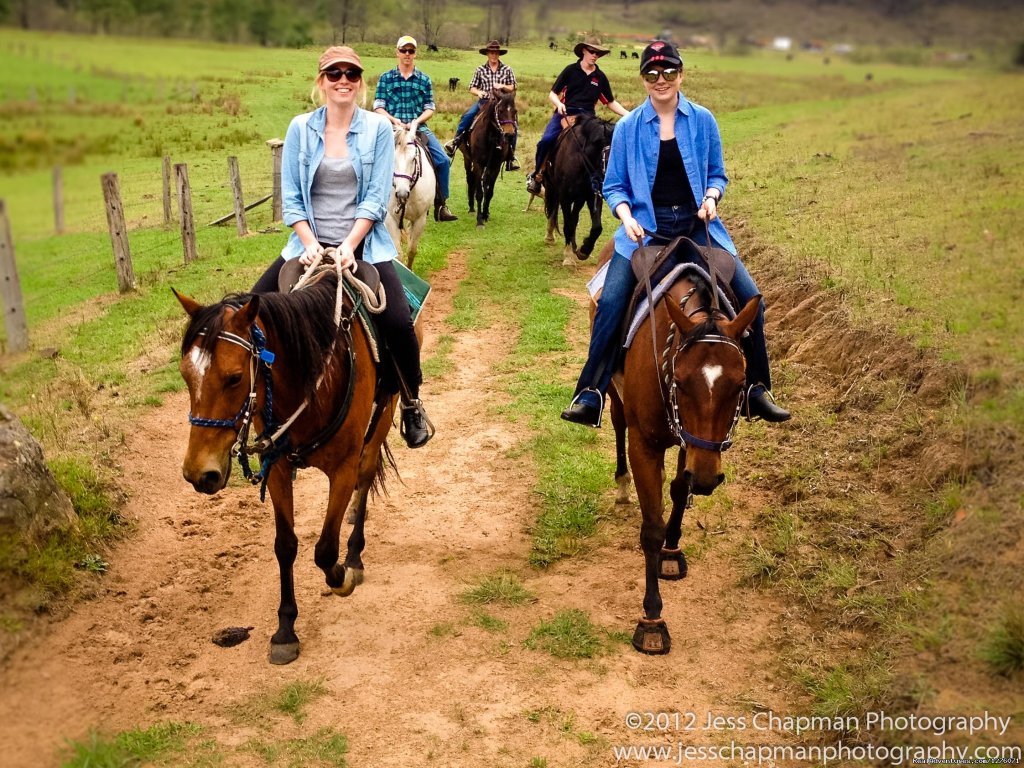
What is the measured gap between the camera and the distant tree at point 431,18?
9961 millimetres

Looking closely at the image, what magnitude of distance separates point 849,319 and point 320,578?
5.29 metres

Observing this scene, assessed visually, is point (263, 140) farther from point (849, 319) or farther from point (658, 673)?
point (658, 673)

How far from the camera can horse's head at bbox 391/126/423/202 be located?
35.8 feet

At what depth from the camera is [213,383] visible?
11.9ft

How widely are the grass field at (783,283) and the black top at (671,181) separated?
60 centimetres

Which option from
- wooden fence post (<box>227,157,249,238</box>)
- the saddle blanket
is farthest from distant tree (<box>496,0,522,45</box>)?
the saddle blanket

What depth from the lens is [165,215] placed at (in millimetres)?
16203

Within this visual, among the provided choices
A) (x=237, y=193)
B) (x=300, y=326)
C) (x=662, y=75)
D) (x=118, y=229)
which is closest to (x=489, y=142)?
(x=237, y=193)

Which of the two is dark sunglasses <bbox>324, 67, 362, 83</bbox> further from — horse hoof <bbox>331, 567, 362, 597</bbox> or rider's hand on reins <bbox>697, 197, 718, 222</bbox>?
horse hoof <bbox>331, 567, 362, 597</bbox>

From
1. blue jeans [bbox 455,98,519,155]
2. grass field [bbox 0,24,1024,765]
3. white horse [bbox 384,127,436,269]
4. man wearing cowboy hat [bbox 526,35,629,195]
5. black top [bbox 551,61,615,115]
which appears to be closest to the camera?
grass field [bbox 0,24,1024,765]

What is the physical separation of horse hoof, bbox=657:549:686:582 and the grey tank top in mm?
2962

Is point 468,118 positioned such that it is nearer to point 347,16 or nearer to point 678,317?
point 347,16

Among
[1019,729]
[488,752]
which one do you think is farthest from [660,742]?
[1019,729]

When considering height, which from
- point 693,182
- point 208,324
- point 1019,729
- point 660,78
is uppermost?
point 660,78
